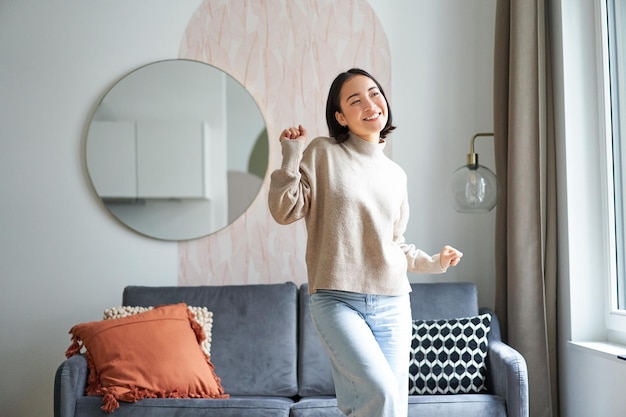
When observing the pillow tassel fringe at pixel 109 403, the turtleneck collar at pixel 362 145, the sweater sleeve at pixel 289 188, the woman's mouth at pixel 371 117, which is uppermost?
the woman's mouth at pixel 371 117

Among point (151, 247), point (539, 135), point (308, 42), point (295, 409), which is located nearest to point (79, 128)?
point (151, 247)

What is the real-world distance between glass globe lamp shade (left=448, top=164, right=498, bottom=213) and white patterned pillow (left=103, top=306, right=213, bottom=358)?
122 cm

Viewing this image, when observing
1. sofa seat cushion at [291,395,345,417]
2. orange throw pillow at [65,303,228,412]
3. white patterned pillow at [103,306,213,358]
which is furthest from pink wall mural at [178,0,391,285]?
sofa seat cushion at [291,395,345,417]

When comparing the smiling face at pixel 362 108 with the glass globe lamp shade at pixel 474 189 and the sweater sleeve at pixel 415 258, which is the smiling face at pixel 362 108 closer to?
the sweater sleeve at pixel 415 258

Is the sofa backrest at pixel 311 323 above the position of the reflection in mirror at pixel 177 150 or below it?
below

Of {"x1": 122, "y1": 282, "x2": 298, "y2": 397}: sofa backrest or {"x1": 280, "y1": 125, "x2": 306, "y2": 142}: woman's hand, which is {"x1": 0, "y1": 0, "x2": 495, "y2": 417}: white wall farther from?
{"x1": 280, "y1": 125, "x2": 306, "y2": 142}: woman's hand

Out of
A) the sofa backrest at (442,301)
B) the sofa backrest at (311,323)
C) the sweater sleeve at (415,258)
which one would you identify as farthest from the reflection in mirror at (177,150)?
the sweater sleeve at (415,258)

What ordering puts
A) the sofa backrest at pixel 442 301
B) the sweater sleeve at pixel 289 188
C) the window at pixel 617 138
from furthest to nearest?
the sofa backrest at pixel 442 301
the window at pixel 617 138
the sweater sleeve at pixel 289 188

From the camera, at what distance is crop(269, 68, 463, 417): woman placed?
188 cm

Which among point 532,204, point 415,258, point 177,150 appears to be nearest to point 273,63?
point 177,150

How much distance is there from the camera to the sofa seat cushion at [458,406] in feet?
8.91

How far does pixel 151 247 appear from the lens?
3.71 meters

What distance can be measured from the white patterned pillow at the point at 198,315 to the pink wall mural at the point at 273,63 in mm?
495

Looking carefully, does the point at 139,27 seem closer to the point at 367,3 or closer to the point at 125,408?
the point at 367,3
